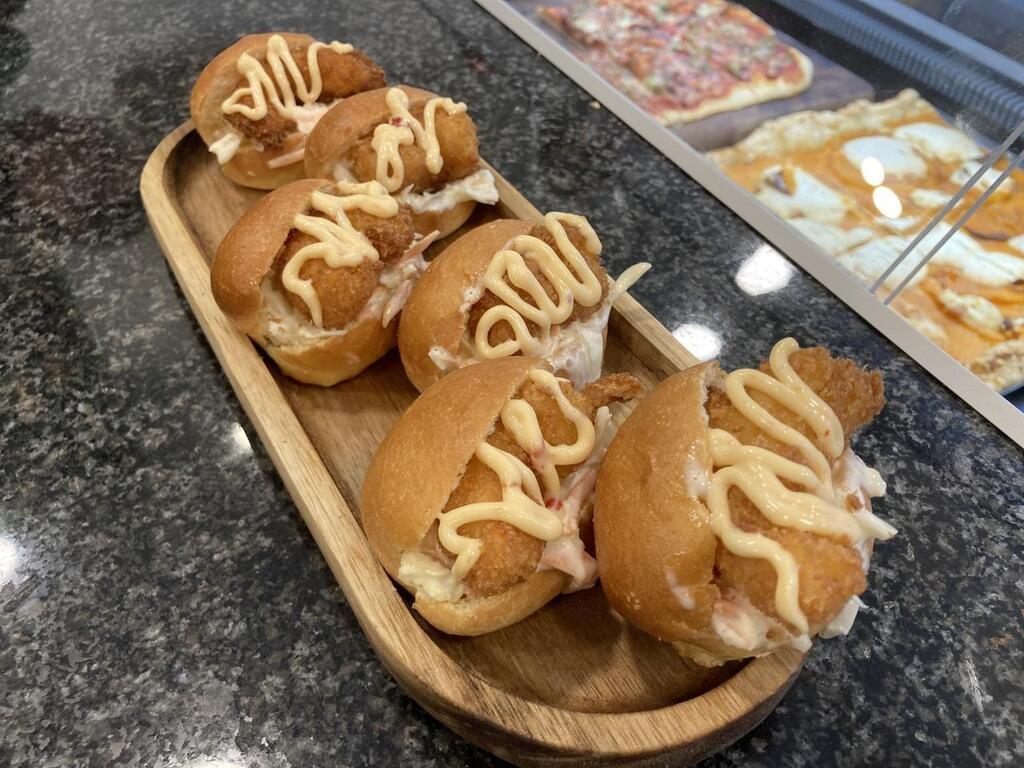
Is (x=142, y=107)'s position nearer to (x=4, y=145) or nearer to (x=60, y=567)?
(x=4, y=145)

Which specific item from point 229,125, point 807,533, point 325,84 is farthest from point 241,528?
point 325,84

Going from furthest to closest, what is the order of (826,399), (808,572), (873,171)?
(873,171), (826,399), (808,572)

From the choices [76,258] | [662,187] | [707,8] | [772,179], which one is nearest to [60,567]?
[76,258]

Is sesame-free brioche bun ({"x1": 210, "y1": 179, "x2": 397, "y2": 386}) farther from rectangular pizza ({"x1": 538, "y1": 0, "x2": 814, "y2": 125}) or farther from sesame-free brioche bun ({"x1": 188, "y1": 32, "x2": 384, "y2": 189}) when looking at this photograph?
rectangular pizza ({"x1": 538, "y1": 0, "x2": 814, "y2": 125})

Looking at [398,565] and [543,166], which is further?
[543,166]

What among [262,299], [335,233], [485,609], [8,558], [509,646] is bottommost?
[8,558]

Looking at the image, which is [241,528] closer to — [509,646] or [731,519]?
[509,646]
